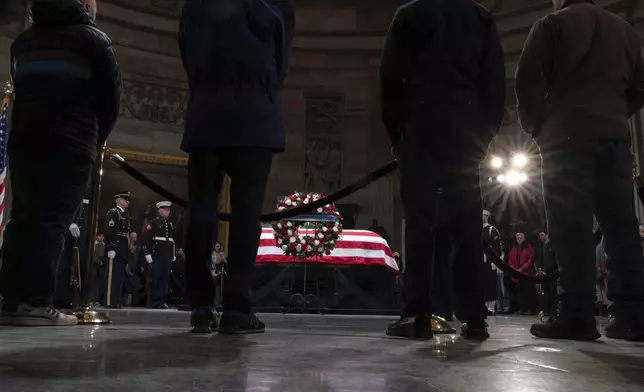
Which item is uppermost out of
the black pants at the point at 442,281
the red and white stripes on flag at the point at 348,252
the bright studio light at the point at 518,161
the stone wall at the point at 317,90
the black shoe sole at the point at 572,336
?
the stone wall at the point at 317,90

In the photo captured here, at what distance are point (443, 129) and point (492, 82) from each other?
49 cm

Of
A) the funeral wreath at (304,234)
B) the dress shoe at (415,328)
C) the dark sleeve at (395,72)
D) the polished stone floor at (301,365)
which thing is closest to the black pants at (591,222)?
the polished stone floor at (301,365)

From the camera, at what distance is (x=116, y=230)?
33.3 ft

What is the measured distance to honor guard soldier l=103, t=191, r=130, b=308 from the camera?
10125mm

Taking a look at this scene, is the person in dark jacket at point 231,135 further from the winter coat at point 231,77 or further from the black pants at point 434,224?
the black pants at point 434,224

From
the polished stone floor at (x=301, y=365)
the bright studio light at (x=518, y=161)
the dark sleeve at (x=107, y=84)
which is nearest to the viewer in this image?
the polished stone floor at (x=301, y=365)

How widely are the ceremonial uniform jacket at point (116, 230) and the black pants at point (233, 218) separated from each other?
25.1 feet

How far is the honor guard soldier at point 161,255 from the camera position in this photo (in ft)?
34.7

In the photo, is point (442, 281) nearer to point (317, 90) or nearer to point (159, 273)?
point (159, 273)

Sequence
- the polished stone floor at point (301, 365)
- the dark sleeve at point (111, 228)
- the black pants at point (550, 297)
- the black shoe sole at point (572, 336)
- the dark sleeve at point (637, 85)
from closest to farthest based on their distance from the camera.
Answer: the polished stone floor at point (301, 365) < the black shoe sole at point (572, 336) < the dark sleeve at point (637, 85) < the black pants at point (550, 297) < the dark sleeve at point (111, 228)

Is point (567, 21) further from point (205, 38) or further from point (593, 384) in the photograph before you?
point (593, 384)

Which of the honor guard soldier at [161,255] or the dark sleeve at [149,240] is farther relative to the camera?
the dark sleeve at [149,240]

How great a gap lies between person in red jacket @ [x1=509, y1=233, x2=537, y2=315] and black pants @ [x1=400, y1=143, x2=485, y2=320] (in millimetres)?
7731

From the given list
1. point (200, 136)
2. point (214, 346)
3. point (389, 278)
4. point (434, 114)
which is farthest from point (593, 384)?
point (389, 278)
